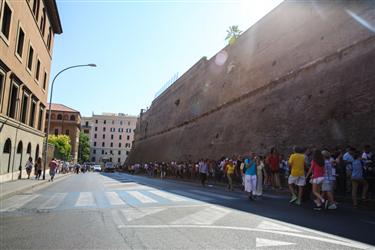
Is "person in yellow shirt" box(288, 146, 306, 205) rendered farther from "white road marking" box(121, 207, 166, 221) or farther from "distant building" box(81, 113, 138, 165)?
"distant building" box(81, 113, 138, 165)

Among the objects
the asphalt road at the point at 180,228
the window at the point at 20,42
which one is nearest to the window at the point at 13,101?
the window at the point at 20,42

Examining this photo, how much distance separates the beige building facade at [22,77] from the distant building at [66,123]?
6546 centimetres

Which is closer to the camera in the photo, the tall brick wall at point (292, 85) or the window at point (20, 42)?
the tall brick wall at point (292, 85)

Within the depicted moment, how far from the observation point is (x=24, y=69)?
23.0m

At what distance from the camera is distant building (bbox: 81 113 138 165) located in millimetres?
127000

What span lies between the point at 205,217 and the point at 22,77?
19.1 metres

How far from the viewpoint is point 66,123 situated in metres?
94.7

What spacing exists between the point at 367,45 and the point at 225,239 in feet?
43.9

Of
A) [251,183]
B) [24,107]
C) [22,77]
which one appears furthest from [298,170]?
[24,107]

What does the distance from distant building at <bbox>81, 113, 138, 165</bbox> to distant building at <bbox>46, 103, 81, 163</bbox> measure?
30.4m

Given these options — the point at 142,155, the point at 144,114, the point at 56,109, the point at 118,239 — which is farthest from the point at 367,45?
the point at 56,109

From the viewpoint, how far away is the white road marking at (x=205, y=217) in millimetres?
7020

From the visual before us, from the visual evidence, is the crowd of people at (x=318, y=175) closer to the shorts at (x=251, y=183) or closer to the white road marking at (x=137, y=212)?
the shorts at (x=251, y=183)

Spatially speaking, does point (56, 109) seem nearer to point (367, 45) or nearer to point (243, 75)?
point (243, 75)
